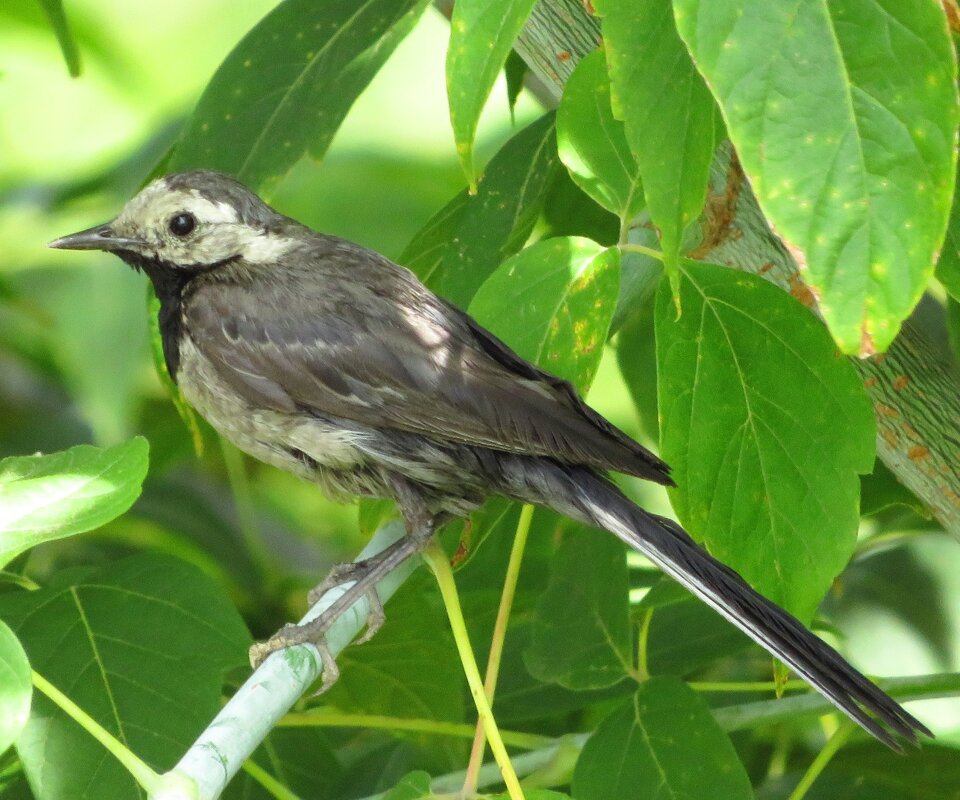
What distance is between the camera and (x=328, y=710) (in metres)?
2.78

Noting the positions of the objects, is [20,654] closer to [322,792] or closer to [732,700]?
[322,792]

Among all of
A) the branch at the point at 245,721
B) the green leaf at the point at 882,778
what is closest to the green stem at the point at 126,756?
the branch at the point at 245,721

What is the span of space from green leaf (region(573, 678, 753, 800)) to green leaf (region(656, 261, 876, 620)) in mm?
300

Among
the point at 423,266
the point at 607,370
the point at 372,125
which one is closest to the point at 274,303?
the point at 423,266

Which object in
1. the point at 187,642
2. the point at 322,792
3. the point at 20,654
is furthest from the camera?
the point at 322,792

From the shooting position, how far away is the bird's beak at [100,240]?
3.23 m

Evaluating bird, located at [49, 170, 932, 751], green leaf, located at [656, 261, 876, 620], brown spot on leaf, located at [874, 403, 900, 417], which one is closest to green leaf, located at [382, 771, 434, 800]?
bird, located at [49, 170, 932, 751]

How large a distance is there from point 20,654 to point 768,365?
46.7 inches

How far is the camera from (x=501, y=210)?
8.82ft

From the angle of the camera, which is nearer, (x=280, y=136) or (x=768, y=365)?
(x=768, y=365)

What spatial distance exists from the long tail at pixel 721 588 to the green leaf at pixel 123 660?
2.25ft

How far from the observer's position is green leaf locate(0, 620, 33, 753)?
5.22ft

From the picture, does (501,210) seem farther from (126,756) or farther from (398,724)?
(126,756)

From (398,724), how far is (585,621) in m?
0.44
